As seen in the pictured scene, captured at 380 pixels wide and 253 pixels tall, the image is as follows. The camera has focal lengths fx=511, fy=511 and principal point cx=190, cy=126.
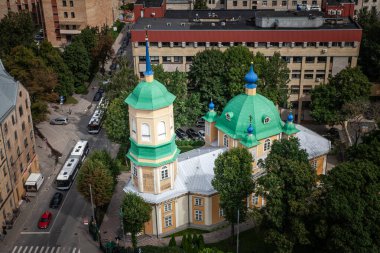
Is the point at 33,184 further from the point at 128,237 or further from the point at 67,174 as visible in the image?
the point at 128,237

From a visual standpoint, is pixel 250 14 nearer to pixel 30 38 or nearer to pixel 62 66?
pixel 62 66

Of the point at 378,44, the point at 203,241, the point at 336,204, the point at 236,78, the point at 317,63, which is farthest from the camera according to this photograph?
the point at 378,44

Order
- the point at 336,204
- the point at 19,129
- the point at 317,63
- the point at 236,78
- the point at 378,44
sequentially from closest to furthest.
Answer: the point at 336,204, the point at 19,129, the point at 236,78, the point at 317,63, the point at 378,44

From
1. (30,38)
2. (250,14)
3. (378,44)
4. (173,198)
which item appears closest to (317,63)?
(378,44)

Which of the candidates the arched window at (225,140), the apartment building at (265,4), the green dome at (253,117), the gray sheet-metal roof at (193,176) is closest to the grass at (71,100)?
the gray sheet-metal roof at (193,176)

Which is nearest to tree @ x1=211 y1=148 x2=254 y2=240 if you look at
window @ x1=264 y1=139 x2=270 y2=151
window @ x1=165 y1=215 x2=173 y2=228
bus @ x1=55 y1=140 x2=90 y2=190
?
window @ x1=165 y1=215 x2=173 y2=228

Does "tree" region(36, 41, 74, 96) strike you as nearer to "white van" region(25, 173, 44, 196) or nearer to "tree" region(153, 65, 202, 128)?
"white van" region(25, 173, 44, 196)
